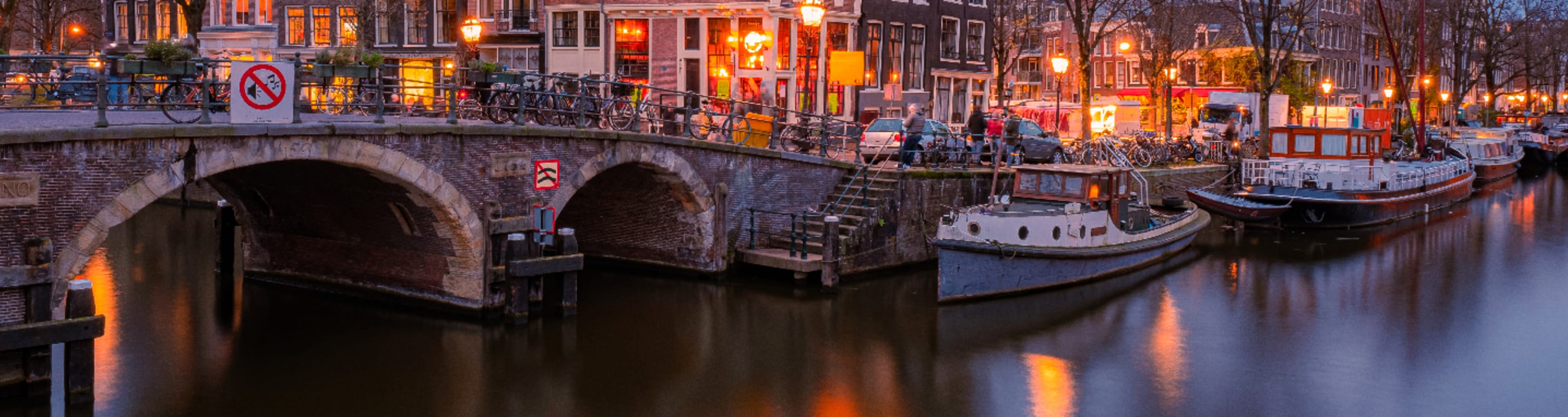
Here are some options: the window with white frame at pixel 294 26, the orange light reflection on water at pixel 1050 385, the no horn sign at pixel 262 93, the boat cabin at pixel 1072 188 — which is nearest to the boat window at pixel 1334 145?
the boat cabin at pixel 1072 188

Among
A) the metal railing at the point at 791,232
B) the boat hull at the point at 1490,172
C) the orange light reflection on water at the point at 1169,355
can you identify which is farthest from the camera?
the boat hull at the point at 1490,172

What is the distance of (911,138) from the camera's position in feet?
87.1

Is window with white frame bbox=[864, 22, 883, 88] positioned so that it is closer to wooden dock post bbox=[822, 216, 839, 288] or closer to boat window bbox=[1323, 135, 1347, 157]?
boat window bbox=[1323, 135, 1347, 157]

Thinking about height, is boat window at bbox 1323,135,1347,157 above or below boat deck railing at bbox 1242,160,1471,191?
above

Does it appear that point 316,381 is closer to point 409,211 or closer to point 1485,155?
point 409,211

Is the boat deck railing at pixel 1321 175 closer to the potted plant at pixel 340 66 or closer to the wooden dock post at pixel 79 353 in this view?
the potted plant at pixel 340 66

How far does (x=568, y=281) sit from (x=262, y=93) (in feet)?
17.3

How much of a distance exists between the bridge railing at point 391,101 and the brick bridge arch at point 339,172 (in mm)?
430

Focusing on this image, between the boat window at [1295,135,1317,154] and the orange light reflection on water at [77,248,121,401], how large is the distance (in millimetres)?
25108

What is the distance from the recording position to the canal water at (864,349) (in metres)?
16.1

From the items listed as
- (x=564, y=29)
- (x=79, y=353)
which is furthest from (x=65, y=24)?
(x=79, y=353)

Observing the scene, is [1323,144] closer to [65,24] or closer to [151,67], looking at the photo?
[151,67]

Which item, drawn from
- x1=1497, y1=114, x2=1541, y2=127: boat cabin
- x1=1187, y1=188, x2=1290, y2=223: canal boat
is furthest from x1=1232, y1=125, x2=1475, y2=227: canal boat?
x1=1497, y1=114, x2=1541, y2=127: boat cabin

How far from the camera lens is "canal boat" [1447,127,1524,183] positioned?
4962 centimetres
